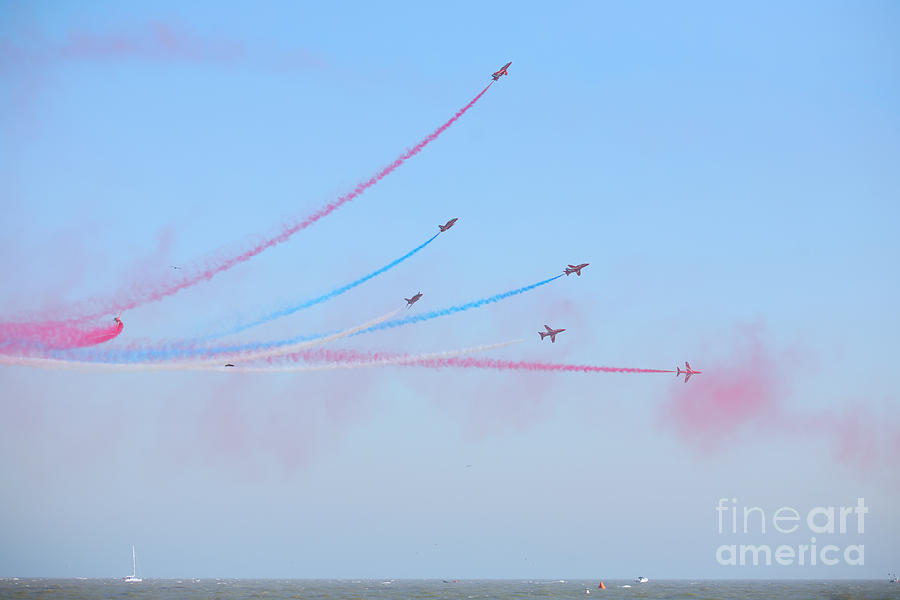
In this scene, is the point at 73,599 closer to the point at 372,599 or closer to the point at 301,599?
the point at 301,599

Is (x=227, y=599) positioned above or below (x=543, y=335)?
below

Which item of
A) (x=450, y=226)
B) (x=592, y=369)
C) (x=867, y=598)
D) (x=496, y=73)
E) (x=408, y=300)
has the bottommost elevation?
(x=867, y=598)

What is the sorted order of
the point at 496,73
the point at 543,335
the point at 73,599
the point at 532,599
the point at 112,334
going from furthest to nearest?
1. the point at 532,599
2. the point at 73,599
3. the point at 543,335
4. the point at 496,73
5. the point at 112,334

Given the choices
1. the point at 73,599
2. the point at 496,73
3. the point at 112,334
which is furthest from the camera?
the point at 73,599

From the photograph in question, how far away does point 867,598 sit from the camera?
19638cm

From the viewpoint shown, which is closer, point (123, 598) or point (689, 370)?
point (689, 370)

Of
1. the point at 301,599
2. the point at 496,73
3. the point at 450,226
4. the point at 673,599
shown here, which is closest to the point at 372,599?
the point at 301,599

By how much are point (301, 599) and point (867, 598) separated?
115 meters

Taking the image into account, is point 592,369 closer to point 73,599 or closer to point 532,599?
point 532,599

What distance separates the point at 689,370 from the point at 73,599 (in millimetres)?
122487

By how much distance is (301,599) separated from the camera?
190875 mm

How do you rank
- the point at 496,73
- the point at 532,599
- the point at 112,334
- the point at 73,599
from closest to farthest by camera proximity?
the point at 112,334 → the point at 496,73 → the point at 73,599 → the point at 532,599

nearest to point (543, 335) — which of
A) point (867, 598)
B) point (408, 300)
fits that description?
point (408, 300)

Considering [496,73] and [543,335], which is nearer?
[496,73]
